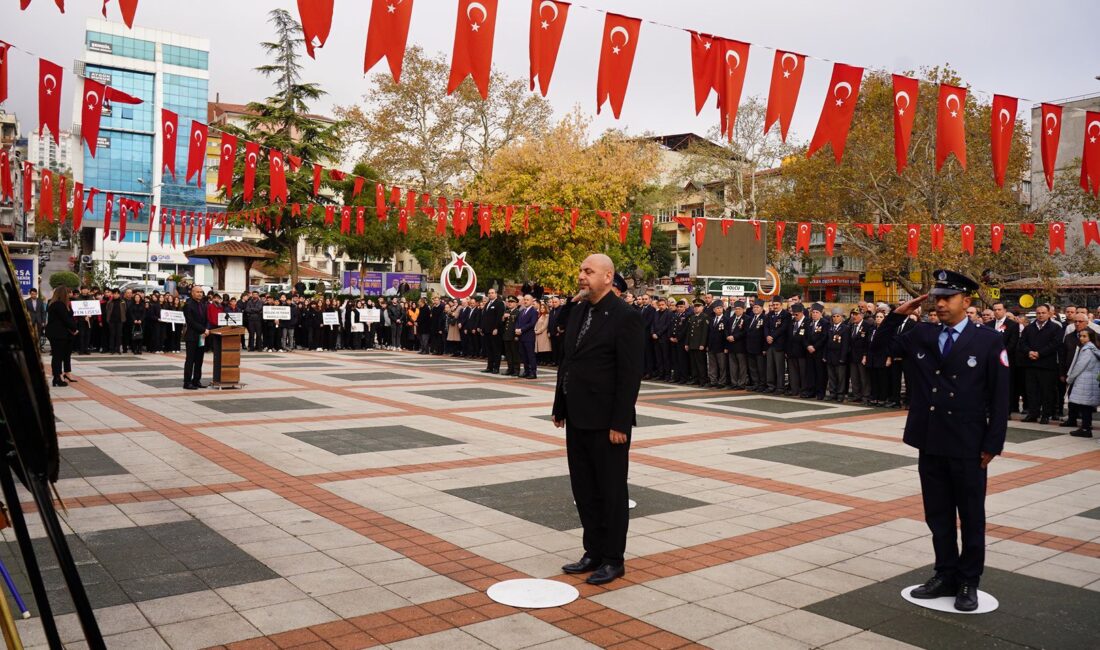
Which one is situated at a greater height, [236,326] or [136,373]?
[236,326]

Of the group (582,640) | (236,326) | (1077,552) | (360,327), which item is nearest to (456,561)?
(582,640)

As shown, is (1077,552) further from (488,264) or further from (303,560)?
(488,264)

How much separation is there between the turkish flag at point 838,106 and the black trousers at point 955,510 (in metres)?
6.31

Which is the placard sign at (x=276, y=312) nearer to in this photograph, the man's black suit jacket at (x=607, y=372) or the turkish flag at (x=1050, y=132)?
the turkish flag at (x=1050, y=132)

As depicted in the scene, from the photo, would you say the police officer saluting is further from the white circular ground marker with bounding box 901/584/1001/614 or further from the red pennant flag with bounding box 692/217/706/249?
the red pennant flag with bounding box 692/217/706/249

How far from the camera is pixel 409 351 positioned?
97.8 feet

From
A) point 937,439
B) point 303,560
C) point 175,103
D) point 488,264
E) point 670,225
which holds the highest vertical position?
point 175,103

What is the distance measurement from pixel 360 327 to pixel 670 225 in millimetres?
60177

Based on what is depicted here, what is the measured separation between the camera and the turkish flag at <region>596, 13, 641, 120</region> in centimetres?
956

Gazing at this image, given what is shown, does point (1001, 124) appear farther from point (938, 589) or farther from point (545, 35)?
point (938, 589)

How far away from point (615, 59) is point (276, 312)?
762 inches

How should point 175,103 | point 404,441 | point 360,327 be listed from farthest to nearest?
point 175,103 < point 360,327 < point 404,441

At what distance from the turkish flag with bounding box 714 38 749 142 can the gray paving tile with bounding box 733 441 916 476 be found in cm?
389

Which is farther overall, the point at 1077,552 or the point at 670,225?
the point at 670,225
